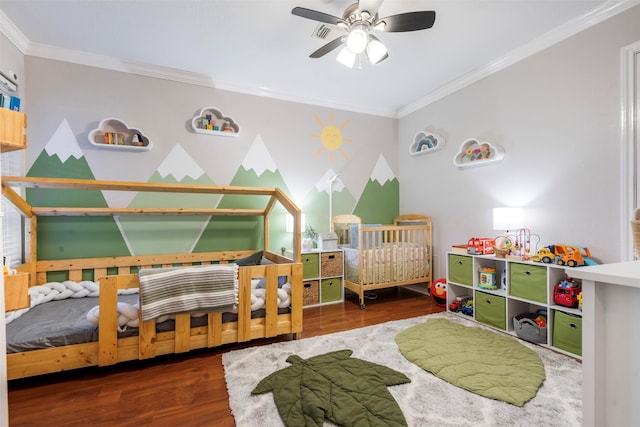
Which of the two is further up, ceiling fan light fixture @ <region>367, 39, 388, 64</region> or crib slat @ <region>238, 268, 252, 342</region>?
ceiling fan light fixture @ <region>367, 39, 388, 64</region>

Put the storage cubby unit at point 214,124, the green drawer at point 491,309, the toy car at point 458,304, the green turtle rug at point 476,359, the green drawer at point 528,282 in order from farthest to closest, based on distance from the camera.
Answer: the storage cubby unit at point 214,124 < the toy car at point 458,304 < the green drawer at point 491,309 < the green drawer at point 528,282 < the green turtle rug at point 476,359

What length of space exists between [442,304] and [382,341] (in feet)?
4.26

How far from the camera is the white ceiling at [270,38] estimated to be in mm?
2264

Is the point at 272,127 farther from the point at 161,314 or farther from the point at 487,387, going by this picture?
the point at 487,387

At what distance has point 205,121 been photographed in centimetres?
337

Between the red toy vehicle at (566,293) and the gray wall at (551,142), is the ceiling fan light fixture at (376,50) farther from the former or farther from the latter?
the red toy vehicle at (566,293)

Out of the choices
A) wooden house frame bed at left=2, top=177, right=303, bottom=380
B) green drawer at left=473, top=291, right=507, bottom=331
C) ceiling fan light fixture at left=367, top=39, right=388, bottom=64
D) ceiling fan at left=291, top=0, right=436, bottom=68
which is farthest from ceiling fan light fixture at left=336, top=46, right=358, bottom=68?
green drawer at left=473, top=291, right=507, bottom=331

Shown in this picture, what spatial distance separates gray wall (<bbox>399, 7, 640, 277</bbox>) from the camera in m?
2.30

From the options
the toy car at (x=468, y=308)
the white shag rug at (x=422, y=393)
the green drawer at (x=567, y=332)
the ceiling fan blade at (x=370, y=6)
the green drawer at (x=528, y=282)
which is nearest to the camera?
the white shag rug at (x=422, y=393)

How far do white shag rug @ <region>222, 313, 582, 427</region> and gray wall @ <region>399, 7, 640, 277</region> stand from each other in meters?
1.16

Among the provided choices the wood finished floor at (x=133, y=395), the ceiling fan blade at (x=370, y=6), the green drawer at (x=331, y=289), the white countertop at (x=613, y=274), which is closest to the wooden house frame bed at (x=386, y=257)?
the green drawer at (x=331, y=289)

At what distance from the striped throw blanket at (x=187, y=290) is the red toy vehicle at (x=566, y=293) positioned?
2.47m

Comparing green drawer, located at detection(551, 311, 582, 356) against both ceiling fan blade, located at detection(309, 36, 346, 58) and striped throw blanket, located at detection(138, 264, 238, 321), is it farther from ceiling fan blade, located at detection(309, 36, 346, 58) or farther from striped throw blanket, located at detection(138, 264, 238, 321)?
ceiling fan blade, located at detection(309, 36, 346, 58)

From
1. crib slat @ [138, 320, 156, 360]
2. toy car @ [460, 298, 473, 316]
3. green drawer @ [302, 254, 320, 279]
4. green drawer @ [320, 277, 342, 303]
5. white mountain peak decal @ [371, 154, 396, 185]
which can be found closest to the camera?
crib slat @ [138, 320, 156, 360]
